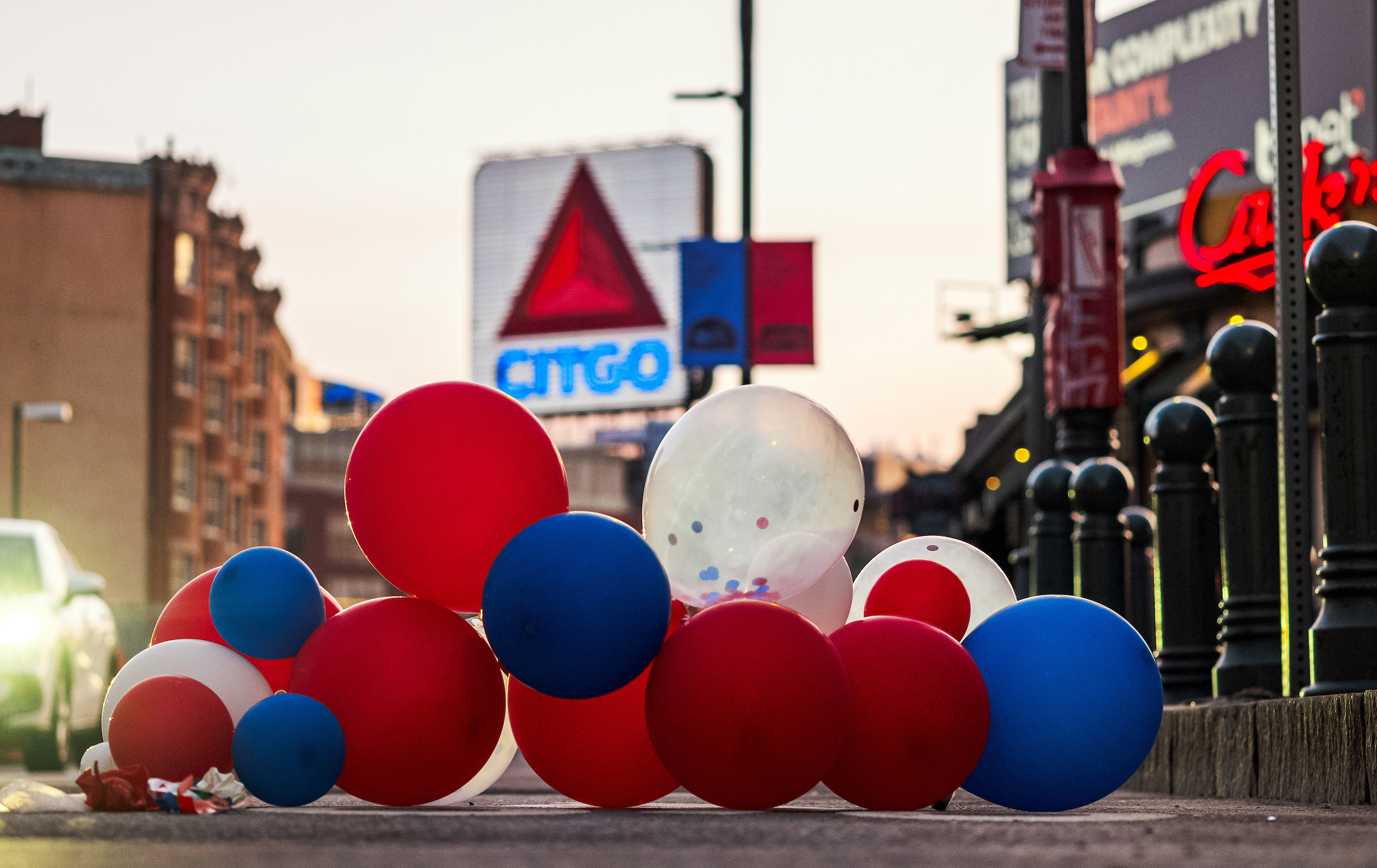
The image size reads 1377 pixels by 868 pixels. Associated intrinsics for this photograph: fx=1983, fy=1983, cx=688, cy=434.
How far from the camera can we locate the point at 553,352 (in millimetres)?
50469

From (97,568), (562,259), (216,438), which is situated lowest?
(97,568)

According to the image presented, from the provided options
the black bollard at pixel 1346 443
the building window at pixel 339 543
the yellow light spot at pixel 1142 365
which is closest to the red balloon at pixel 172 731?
the black bollard at pixel 1346 443

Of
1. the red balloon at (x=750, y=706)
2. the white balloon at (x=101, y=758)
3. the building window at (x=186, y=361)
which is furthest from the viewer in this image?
the building window at (x=186, y=361)

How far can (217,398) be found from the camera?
2434 inches

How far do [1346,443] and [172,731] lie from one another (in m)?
4.29

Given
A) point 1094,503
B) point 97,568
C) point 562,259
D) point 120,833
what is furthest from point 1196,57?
point 120,833

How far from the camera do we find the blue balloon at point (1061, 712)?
21.4 feet

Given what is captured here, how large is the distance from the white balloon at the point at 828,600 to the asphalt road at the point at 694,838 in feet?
3.12

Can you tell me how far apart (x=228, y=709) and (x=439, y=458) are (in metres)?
1.14

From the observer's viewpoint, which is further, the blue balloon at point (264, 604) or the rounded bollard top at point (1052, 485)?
the rounded bollard top at point (1052, 485)

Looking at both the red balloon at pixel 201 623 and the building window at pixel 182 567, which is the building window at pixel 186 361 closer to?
the building window at pixel 182 567

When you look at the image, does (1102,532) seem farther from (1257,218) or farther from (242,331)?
(242,331)

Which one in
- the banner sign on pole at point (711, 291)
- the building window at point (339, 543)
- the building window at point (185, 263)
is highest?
the building window at point (185, 263)

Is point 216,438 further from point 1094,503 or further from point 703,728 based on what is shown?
point 703,728
